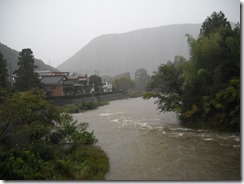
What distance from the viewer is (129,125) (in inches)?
485

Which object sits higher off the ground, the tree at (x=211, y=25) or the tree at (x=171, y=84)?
the tree at (x=211, y=25)

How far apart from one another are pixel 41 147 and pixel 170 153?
367cm

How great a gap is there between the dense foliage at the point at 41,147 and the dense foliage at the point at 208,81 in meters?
5.16

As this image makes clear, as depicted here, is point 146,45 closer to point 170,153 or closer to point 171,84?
point 171,84

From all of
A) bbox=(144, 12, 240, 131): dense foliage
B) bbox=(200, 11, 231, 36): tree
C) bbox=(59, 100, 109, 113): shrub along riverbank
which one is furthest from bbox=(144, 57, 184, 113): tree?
bbox=(59, 100, 109, 113): shrub along riverbank

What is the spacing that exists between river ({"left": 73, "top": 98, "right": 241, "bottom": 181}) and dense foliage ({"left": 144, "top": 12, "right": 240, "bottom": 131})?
2.70ft

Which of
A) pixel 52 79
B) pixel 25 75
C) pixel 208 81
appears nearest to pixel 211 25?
pixel 208 81

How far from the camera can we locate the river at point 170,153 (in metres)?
5.73

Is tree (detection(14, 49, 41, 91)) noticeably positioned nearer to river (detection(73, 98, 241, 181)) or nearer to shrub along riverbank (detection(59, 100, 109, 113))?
shrub along riverbank (detection(59, 100, 109, 113))

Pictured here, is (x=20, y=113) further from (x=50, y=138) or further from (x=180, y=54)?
(x=180, y=54)

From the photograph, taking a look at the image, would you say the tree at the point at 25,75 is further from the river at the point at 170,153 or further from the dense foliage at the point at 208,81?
the dense foliage at the point at 208,81

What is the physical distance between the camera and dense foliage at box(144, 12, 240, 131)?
919 centimetres

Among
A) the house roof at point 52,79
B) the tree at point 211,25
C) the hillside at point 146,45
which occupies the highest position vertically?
the tree at point 211,25

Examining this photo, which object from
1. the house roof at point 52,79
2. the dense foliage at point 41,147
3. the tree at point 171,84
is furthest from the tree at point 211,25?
the house roof at point 52,79
